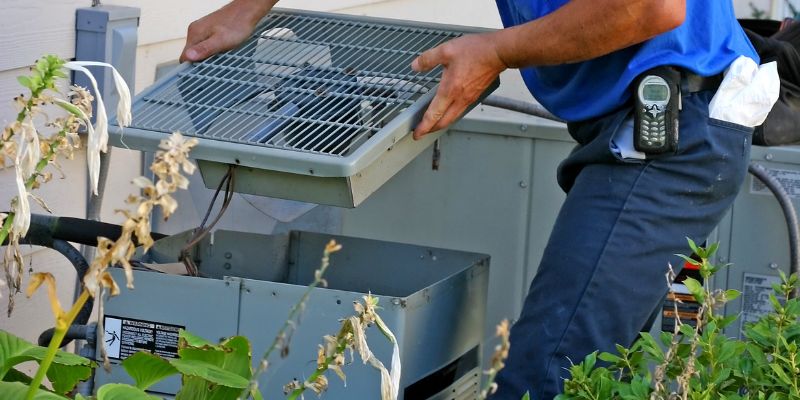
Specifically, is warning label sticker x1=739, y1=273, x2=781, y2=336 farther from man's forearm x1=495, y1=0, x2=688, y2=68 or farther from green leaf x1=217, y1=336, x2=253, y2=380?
green leaf x1=217, y1=336, x2=253, y2=380

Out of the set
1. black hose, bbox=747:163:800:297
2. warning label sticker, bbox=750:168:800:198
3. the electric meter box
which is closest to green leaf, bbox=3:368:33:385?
the electric meter box

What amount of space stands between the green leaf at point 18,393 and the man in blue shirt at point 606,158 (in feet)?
2.94

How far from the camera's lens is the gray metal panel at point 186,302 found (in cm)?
215

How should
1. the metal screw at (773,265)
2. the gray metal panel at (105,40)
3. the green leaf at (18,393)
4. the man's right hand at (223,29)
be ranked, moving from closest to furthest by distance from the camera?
the green leaf at (18,393), the man's right hand at (223,29), the gray metal panel at (105,40), the metal screw at (773,265)

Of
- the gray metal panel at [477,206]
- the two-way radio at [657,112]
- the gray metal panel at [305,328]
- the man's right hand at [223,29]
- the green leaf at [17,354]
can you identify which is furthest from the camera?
the gray metal panel at [477,206]

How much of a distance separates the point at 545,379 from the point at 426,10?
9.47ft

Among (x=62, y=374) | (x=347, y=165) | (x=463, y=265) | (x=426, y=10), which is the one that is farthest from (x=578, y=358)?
Answer: (x=426, y=10)

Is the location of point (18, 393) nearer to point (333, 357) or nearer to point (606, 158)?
point (333, 357)

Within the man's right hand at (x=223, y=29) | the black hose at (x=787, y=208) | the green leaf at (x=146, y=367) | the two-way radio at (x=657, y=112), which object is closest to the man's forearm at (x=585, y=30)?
the two-way radio at (x=657, y=112)

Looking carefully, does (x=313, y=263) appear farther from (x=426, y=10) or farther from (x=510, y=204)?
(x=426, y=10)

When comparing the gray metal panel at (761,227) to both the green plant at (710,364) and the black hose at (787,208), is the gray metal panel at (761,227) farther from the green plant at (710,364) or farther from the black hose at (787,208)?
the green plant at (710,364)

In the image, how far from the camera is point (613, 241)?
221 centimetres

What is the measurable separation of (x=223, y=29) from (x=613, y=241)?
0.94m

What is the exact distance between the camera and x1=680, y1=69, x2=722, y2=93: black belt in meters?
2.30
